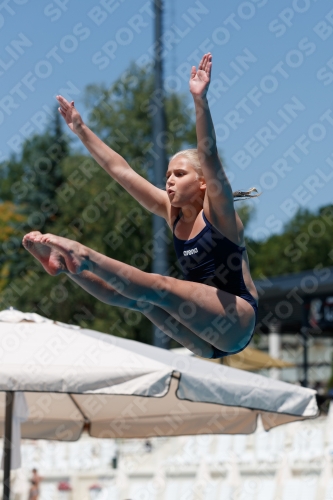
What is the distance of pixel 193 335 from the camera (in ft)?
15.9

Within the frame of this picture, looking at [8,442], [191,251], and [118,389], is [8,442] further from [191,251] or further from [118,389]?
[191,251]

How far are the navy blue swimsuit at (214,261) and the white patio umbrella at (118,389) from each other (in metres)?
1.87

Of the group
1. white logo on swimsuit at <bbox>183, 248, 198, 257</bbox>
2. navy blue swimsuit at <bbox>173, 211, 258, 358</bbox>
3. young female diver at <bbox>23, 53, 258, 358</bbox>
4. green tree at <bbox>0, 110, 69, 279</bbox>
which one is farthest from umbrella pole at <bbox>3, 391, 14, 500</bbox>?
green tree at <bbox>0, 110, 69, 279</bbox>

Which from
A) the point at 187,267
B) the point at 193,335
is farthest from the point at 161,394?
the point at 187,267

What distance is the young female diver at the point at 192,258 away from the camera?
3828mm

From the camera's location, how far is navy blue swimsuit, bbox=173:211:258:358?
4402 mm

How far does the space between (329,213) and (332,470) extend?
181 ft

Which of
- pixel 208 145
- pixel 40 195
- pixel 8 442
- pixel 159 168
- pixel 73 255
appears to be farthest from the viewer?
pixel 40 195

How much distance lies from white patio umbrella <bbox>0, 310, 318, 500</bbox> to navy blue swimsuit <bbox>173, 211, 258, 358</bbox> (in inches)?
73.8

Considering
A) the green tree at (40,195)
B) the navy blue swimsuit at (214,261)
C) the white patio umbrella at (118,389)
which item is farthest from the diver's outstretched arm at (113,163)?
the green tree at (40,195)

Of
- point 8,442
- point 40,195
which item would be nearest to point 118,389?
point 8,442

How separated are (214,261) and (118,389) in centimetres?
214

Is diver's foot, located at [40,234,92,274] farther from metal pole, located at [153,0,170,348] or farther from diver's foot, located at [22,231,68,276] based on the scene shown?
metal pole, located at [153,0,170,348]

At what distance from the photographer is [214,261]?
444 centimetres
